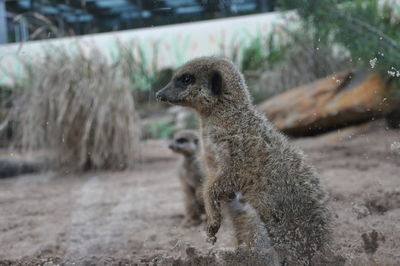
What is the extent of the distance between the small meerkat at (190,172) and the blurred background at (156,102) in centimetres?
12

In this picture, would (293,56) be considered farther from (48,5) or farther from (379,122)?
(48,5)

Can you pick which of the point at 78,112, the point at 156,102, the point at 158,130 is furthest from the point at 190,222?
the point at 158,130

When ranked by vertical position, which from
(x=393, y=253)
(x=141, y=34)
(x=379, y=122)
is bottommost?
(x=393, y=253)

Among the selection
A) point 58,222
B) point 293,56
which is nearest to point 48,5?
point 58,222

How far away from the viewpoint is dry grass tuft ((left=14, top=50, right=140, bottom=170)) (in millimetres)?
3375

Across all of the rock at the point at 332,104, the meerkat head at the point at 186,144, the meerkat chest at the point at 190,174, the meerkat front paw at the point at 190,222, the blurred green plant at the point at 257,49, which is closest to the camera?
the rock at the point at 332,104

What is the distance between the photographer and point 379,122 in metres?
1.97

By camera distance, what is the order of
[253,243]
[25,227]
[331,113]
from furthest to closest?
[331,113], [25,227], [253,243]

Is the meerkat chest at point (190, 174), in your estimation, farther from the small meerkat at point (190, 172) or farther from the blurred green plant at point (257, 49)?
the blurred green plant at point (257, 49)

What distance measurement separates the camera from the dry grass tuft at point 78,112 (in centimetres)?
338

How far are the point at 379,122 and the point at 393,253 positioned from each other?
0.73 metres

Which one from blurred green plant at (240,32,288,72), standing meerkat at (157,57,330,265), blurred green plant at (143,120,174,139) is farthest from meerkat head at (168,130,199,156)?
A: standing meerkat at (157,57,330,265)

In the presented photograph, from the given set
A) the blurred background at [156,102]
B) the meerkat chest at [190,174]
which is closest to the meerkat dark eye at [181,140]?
the meerkat chest at [190,174]

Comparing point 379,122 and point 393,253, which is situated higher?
point 379,122
